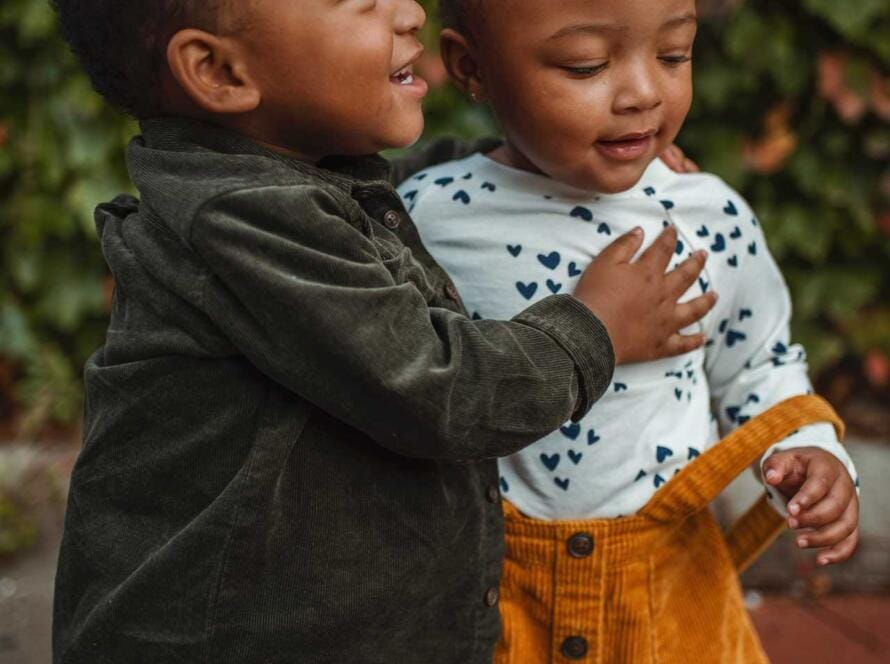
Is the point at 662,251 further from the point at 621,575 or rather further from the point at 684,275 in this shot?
the point at 621,575

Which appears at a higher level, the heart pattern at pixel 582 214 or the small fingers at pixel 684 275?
the heart pattern at pixel 582 214

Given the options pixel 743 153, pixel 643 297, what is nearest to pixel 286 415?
pixel 643 297

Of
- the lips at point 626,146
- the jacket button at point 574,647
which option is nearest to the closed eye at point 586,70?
the lips at point 626,146

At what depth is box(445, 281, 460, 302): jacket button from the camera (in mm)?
1824

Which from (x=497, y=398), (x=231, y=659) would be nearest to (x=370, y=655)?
(x=231, y=659)

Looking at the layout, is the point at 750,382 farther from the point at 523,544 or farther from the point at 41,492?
the point at 41,492

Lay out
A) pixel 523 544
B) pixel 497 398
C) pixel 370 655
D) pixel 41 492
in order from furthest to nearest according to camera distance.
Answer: pixel 41 492 → pixel 523 544 → pixel 370 655 → pixel 497 398

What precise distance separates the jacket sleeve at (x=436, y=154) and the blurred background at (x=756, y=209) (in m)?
1.52

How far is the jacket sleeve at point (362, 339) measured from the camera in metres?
1.53

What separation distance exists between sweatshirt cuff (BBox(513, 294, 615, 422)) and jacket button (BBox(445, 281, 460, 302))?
0.14 m

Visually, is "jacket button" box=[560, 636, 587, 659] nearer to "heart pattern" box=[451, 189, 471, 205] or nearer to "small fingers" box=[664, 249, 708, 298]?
"small fingers" box=[664, 249, 708, 298]

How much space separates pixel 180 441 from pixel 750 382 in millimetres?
937

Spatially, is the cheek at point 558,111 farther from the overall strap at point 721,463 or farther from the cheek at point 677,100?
the overall strap at point 721,463

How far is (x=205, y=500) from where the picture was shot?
1697 millimetres
